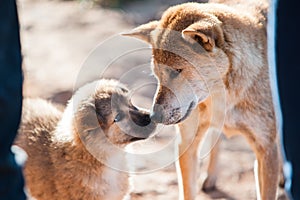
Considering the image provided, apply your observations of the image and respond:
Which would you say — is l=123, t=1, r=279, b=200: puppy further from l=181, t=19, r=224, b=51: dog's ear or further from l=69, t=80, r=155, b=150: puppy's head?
l=69, t=80, r=155, b=150: puppy's head

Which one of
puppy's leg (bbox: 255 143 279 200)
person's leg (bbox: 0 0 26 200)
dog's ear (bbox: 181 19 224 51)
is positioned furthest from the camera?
puppy's leg (bbox: 255 143 279 200)

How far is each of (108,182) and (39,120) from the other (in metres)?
0.66

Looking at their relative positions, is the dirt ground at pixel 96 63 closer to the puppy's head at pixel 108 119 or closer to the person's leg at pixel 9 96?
the puppy's head at pixel 108 119

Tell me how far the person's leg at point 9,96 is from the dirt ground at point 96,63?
10.0ft

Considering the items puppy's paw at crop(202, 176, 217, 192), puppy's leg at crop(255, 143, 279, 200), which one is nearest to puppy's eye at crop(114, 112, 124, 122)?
puppy's leg at crop(255, 143, 279, 200)

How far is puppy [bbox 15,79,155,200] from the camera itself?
4.96 metres

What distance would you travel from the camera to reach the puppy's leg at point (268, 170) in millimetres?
5066

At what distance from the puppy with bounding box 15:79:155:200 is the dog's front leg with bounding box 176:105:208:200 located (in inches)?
11.2

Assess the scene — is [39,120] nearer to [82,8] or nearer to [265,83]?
[265,83]

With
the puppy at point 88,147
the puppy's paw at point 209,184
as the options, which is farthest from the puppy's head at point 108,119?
the puppy's paw at point 209,184

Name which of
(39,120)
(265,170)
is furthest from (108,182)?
(265,170)

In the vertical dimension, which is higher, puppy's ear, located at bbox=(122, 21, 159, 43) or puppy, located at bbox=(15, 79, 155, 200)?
puppy's ear, located at bbox=(122, 21, 159, 43)

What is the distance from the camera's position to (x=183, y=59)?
15.4ft

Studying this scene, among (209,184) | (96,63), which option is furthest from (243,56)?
(96,63)
